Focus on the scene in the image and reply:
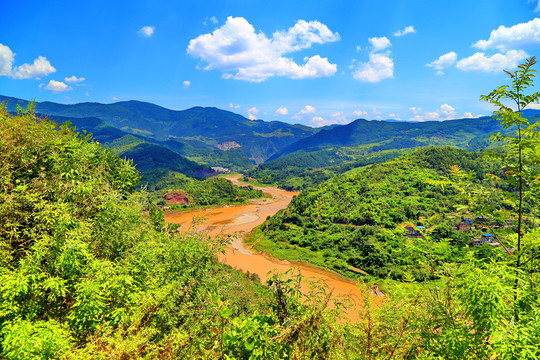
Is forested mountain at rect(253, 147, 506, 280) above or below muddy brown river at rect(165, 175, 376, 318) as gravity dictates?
above

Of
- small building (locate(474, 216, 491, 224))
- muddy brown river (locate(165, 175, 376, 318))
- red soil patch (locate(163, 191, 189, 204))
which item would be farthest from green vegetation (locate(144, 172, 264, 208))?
small building (locate(474, 216, 491, 224))

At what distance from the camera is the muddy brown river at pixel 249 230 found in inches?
810

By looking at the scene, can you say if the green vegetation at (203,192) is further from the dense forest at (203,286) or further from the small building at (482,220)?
the small building at (482,220)

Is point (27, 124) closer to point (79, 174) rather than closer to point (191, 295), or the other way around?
point (79, 174)

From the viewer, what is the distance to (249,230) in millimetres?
58375

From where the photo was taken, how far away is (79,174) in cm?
562

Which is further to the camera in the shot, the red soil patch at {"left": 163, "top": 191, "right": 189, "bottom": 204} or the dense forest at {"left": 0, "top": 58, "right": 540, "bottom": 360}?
the red soil patch at {"left": 163, "top": 191, "right": 189, "bottom": 204}

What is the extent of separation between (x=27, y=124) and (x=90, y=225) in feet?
10.4

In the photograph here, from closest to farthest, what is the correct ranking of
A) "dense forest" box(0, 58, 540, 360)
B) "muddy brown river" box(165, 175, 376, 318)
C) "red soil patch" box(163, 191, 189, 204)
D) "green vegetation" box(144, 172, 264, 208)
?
"dense forest" box(0, 58, 540, 360)
"muddy brown river" box(165, 175, 376, 318)
"red soil patch" box(163, 191, 189, 204)
"green vegetation" box(144, 172, 264, 208)

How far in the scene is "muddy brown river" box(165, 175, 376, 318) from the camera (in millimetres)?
20572

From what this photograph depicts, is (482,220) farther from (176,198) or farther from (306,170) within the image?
(306,170)

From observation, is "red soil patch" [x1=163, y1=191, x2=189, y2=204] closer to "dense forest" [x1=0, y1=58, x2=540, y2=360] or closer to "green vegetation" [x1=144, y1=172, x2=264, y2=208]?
"green vegetation" [x1=144, y1=172, x2=264, y2=208]

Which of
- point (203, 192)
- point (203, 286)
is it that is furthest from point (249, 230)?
point (203, 286)

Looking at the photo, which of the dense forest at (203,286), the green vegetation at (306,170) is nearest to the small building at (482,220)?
the dense forest at (203,286)
